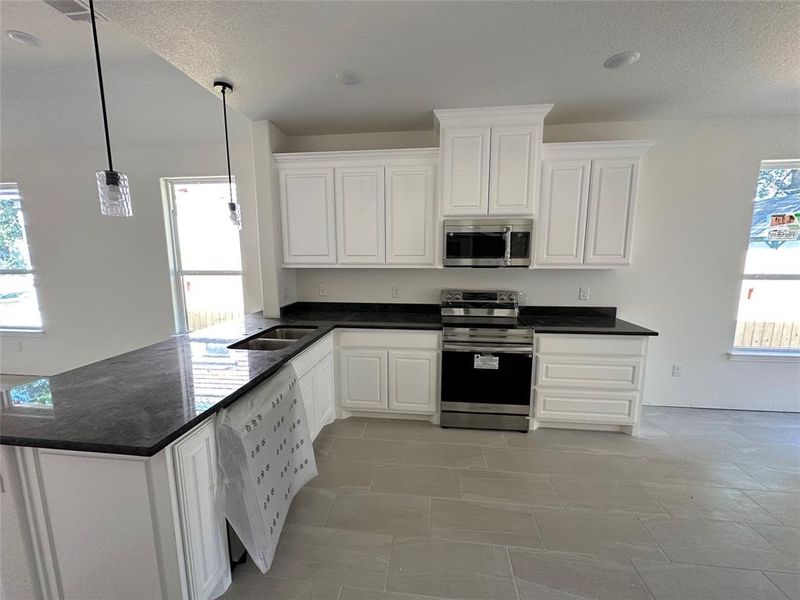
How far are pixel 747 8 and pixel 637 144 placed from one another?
106cm

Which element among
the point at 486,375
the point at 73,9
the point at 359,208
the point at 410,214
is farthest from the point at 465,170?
the point at 73,9

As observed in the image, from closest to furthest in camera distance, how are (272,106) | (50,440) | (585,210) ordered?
1. (50,440)
2. (272,106)
3. (585,210)

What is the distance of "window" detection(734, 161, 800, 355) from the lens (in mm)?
2846

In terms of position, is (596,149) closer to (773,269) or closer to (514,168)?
(514,168)

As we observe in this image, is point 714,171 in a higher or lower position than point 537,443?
higher

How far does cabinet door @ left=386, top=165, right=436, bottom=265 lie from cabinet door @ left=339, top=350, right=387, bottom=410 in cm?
92

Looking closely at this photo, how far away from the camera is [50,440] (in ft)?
3.29

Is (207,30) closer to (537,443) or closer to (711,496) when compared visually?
(537,443)

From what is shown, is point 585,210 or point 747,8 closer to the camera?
point 747,8

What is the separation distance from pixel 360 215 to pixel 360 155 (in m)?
0.53

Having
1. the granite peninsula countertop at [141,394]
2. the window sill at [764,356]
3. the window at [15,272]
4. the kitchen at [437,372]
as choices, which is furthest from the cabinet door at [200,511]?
the window at [15,272]

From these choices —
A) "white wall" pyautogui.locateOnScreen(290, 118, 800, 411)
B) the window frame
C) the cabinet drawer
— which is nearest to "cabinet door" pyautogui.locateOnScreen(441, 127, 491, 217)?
"white wall" pyautogui.locateOnScreen(290, 118, 800, 411)

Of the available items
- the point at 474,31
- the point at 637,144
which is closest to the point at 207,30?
the point at 474,31

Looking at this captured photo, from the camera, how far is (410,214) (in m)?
2.87
